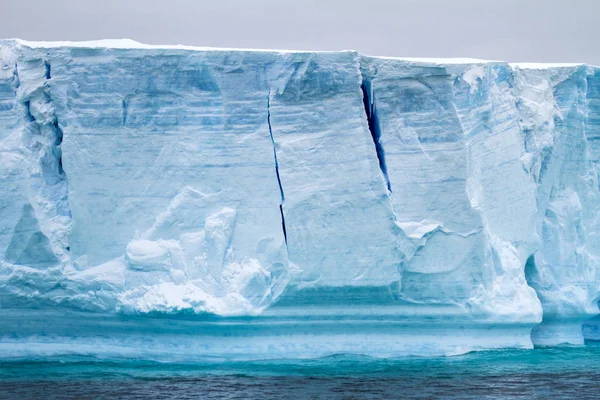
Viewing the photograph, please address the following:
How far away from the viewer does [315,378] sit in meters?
11.5

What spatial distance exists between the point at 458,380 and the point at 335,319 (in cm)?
159

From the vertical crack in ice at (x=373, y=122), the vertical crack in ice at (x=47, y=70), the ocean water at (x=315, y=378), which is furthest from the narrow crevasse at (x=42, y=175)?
the vertical crack in ice at (x=373, y=122)

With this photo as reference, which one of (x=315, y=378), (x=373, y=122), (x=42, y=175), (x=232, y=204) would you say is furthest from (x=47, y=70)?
(x=315, y=378)

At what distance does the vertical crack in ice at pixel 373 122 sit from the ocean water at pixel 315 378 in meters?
2.10

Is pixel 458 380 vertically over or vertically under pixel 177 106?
under

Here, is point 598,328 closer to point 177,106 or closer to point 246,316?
point 246,316

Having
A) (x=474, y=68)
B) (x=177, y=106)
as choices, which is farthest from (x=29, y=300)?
(x=474, y=68)

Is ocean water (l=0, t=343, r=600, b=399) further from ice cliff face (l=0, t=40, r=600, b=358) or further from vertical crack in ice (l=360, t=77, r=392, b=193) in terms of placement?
vertical crack in ice (l=360, t=77, r=392, b=193)

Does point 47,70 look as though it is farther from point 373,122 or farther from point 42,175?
point 373,122

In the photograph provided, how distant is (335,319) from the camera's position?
40.4ft

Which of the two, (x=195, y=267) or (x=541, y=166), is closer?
(x=195, y=267)

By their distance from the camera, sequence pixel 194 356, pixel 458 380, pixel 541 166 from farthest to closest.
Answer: pixel 541 166 → pixel 194 356 → pixel 458 380

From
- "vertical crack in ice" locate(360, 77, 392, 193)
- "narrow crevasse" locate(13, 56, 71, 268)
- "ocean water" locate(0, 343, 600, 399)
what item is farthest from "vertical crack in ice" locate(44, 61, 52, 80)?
"vertical crack in ice" locate(360, 77, 392, 193)

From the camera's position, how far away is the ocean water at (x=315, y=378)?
10.7 meters
